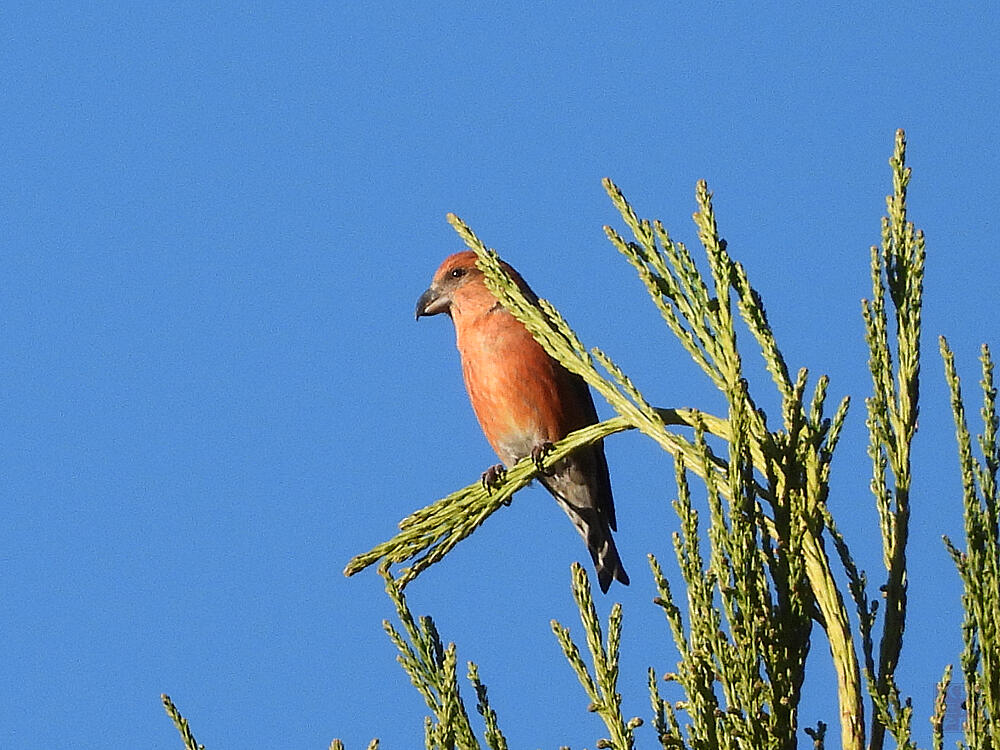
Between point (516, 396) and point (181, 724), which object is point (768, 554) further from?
point (516, 396)

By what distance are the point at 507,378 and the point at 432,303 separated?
1.80 ft

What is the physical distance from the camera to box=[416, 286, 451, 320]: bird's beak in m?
4.84

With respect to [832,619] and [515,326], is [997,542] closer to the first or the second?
[832,619]

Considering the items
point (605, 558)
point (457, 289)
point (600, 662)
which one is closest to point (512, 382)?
point (457, 289)

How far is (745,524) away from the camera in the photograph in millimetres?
1936

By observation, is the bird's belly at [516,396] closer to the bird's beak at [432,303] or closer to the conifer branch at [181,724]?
the bird's beak at [432,303]

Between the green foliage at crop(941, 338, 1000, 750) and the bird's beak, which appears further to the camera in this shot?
the bird's beak

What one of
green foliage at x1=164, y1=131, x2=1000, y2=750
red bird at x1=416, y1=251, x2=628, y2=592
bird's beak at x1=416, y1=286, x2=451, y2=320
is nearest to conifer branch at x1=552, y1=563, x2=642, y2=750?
green foliage at x1=164, y1=131, x2=1000, y2=750

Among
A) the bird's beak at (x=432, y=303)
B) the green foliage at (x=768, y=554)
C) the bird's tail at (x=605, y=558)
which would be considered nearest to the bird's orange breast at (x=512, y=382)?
the bird's beak at (x=432, y=303)

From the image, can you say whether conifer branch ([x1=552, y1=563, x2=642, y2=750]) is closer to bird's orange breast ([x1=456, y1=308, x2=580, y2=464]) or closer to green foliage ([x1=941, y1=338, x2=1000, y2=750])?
green foliage ([x1=941, y1=338, x2=1000, y2=750])

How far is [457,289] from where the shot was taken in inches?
189

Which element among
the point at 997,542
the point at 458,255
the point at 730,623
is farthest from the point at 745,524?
the point at 458,255

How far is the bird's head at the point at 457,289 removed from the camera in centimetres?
469

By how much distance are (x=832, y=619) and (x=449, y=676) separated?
2.11 feet
